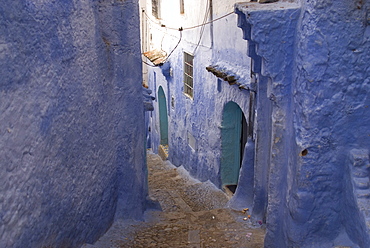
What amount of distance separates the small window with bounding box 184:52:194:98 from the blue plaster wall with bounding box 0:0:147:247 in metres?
5.58

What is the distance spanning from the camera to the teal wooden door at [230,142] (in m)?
9.84

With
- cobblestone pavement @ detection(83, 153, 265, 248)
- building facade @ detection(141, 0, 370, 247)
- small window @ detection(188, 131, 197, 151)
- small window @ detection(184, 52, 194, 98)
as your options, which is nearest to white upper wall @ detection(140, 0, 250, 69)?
small window @ detection(184, 52, 194, 98)

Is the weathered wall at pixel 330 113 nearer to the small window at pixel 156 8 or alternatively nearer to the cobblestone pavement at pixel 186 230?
the cobblestone pavement at pixel 186 230

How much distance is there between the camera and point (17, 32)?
3424mm

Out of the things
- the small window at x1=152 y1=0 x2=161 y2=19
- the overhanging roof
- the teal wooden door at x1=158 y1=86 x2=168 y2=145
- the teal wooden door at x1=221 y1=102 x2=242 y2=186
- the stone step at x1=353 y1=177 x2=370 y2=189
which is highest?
the small window at x1=152 y1=0 x2=161 y2=19

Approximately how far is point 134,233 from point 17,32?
3.47 meters

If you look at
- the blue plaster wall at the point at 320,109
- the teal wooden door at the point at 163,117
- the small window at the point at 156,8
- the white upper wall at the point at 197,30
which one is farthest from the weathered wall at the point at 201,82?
the blue plaster wall at the point at 320,109

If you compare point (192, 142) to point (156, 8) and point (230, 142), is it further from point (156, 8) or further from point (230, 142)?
point (156, 8)

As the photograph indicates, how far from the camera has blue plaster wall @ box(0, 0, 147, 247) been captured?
11.2 feet

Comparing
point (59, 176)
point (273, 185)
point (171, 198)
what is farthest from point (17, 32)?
point (171, 198)

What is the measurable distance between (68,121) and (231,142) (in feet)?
19.5

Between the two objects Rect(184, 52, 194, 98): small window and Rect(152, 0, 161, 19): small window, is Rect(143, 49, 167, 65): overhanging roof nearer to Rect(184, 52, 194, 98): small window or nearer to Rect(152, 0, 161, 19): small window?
Rect(152, 0, 161, 19): small window

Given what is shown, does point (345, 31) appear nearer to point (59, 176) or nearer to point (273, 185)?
point (273, 185)

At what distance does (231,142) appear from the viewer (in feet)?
33.0
